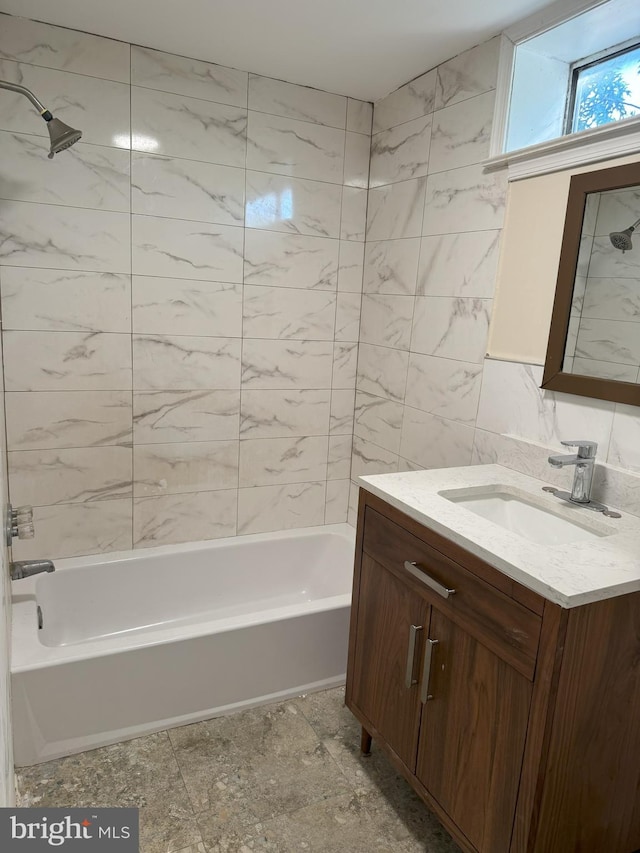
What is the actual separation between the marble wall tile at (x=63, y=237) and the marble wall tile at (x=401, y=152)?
1.15 m

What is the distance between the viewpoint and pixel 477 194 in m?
2.07

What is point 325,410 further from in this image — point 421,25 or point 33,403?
Result: point 421,25

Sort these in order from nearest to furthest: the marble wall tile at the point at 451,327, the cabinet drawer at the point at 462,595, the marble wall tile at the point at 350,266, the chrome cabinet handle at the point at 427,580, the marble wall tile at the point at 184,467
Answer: the cabinet drawer at the point at 462,595 → the chrome cabinet handle at the point at 427,580 → the marble wall tile at the point at 451,327 → the marble wall tile at the point at 184,467 → the marble wall tile at the point at 350,266

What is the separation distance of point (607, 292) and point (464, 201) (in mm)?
714

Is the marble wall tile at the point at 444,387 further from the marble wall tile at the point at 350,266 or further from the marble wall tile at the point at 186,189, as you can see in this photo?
the marble wall tile at the point at 186,189

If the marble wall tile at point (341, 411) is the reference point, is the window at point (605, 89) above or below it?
above

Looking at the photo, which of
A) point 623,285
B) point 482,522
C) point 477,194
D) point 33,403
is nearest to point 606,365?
point 623,285

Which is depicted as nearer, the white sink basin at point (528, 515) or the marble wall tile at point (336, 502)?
the white sink basin at point (528, 515)

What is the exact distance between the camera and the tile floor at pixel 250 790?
1.60m

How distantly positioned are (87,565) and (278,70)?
7.20 ft

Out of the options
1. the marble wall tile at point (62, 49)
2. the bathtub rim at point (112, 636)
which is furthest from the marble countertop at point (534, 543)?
the marble wall tile at point (62, 49)

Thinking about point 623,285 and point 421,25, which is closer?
point 623,285

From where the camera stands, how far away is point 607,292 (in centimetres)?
166

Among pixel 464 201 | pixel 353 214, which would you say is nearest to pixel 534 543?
pixel 464 201
